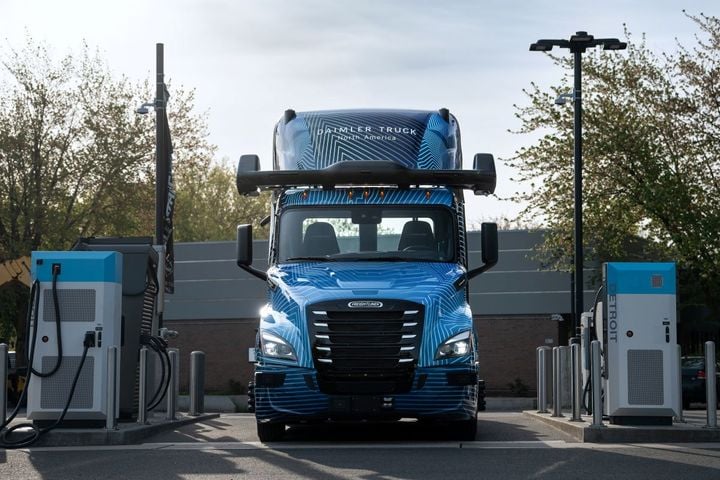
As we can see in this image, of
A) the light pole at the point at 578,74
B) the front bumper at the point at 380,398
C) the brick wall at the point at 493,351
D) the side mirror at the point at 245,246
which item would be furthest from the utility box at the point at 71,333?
the brick wall at the point at 493,351

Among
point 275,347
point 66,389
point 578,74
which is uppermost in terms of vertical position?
point 578,74

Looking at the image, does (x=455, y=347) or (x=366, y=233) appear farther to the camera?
(x=366, y=233)

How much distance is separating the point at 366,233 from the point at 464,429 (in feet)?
8.05

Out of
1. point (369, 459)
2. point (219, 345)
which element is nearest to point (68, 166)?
point (219, 345)

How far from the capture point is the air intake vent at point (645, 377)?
48.4ft

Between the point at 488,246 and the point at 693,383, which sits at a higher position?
the point at 488,246

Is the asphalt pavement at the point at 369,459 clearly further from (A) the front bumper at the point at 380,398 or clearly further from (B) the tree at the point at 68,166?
(B) the tree at the point at 68,166

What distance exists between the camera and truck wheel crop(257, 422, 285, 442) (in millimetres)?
14370

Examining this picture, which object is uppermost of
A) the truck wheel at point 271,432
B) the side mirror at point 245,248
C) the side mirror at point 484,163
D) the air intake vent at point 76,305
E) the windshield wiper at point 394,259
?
the side mirror at point 484,163

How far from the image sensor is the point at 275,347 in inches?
539

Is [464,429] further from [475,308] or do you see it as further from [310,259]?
[475,308]

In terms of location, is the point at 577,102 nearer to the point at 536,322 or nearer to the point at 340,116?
the point at 340,116

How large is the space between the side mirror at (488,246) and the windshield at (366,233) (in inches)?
15.9

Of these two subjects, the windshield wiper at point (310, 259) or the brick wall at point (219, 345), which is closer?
the windshield wiper at point (310, 259)
